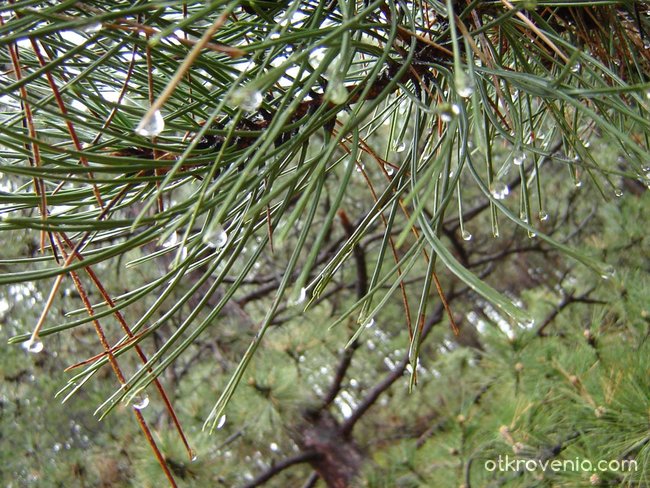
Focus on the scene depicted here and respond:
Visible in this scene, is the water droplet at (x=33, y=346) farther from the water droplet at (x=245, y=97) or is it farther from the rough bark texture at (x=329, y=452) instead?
the rough bark texture at (x=329, y=452)

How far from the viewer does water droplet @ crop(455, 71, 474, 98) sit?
18 cm

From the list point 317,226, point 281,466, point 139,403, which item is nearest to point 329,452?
point 281,466

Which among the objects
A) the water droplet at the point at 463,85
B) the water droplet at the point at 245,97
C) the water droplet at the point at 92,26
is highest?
the water droplet at the point at 92,26

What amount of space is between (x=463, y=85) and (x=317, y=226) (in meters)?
1.60

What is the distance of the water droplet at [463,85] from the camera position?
0.58ft

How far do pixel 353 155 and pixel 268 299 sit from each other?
1.44 metres

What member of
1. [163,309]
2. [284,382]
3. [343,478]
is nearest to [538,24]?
[284,382]

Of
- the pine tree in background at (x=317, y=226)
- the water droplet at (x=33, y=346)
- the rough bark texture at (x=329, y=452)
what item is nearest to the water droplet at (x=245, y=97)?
the pine tree in background at (x=317, y=226)

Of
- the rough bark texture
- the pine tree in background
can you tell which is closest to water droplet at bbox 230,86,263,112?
the pine tree in background

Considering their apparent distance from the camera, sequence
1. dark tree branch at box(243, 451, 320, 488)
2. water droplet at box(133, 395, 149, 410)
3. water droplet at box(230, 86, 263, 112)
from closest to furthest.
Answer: water droplet at box(230, 86, 263, 112) → water droplet at box(133, 395, 149, 410) → dark tree branch at box(243, 451, 320, 488)

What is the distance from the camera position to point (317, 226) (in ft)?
5.83

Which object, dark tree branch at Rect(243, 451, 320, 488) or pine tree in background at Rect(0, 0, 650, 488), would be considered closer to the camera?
pine tree in background at Rect(0, 0, 650, 488)

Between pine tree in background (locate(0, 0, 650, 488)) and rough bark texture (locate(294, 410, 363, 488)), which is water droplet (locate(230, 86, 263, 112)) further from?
rough bark texture (locate(294, 410, 363, 488))

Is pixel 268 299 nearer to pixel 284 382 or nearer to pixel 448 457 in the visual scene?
pixel 284 382
